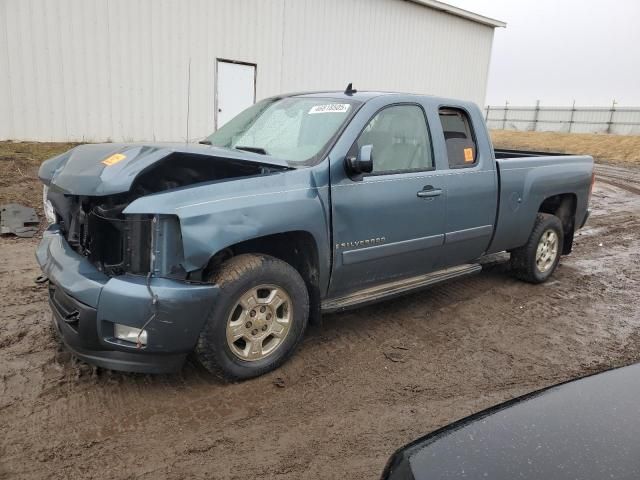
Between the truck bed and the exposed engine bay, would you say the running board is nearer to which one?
the truck bed

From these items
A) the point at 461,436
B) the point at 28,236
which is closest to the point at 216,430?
the point at 461,436

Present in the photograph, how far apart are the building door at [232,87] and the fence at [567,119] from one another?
34.3 metres

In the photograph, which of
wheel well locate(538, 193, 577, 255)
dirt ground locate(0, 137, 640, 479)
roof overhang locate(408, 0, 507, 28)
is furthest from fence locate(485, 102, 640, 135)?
dirt ground locate(0, 137, 640, 479)

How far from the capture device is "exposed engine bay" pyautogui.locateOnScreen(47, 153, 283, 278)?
2891mm

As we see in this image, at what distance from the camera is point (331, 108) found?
13.2 ft

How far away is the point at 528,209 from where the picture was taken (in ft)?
17.2

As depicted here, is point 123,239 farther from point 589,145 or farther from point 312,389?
point 589,145

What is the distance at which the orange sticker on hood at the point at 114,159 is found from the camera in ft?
9.79

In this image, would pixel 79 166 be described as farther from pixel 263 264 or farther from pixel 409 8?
pixel 409 8

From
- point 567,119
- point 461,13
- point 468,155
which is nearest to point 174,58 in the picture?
point 468,155

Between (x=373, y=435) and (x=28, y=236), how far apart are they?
5675 mm

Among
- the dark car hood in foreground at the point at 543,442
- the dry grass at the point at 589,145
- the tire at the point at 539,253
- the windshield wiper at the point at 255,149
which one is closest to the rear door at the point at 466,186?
the tire at the point at 539,253

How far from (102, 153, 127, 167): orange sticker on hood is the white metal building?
4.83 m

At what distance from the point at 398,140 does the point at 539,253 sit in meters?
2.58
